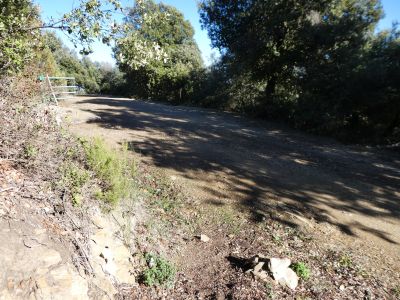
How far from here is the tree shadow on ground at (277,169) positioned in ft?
19.9

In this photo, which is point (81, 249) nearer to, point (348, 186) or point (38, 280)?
point (38, 280)

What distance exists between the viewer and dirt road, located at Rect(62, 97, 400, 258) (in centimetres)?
575

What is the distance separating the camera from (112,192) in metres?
4.64

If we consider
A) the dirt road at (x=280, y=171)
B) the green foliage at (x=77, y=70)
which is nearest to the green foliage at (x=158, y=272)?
the dirt road at (x=280, y=171)

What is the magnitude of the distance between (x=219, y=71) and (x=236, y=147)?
11.9 m

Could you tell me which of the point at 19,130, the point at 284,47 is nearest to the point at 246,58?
the point at 284,47

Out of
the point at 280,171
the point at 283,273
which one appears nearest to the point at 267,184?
the point at 280,171

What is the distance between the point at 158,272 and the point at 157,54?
339 centimetres

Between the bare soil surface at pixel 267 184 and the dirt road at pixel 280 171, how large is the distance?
0.07ft

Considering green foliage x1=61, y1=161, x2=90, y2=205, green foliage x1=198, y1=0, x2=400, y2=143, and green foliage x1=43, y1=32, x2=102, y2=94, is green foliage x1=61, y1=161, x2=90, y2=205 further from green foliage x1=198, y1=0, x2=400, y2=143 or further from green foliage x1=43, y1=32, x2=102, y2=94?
green foliage x1=43, y1=32, x2=102, y2=94

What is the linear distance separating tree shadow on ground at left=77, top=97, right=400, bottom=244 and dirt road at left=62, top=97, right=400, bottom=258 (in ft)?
0.07

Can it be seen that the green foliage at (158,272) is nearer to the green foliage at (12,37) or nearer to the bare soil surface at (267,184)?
the bare soil surface at (267,184)

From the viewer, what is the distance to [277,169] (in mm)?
7895

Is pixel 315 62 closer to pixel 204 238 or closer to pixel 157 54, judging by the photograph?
pixel 157 54
